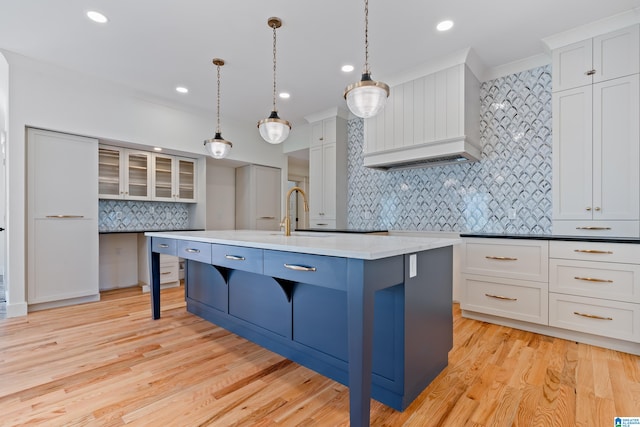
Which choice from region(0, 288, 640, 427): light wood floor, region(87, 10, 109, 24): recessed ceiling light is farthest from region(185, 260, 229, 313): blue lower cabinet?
region(87, 10, 109, 24): recessed ceiling light

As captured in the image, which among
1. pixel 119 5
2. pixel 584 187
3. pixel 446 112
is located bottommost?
→ pixel 584 187

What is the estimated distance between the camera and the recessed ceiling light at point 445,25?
2615 mm

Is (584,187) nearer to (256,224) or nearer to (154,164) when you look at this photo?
(256,224)

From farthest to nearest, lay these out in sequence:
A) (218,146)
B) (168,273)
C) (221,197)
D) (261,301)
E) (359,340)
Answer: (221,197)
(168,273)
(218,146)
(261,301)
(359,340)

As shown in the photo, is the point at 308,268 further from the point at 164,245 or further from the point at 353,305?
the point at 164,245

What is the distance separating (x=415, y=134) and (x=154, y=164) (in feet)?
12.0

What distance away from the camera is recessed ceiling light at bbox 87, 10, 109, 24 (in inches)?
97.9

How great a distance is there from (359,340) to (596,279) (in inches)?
90.1

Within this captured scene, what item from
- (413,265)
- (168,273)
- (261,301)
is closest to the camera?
(413,265)

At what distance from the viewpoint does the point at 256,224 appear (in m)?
5.65

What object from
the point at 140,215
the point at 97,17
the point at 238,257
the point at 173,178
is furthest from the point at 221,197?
the point at 238,257

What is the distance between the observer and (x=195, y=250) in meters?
2.42

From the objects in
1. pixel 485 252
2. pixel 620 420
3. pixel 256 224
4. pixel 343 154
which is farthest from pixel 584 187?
pixel 256 224

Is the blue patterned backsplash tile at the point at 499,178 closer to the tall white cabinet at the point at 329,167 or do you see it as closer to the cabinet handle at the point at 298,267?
the tall white cabinet at the point at 329,167
